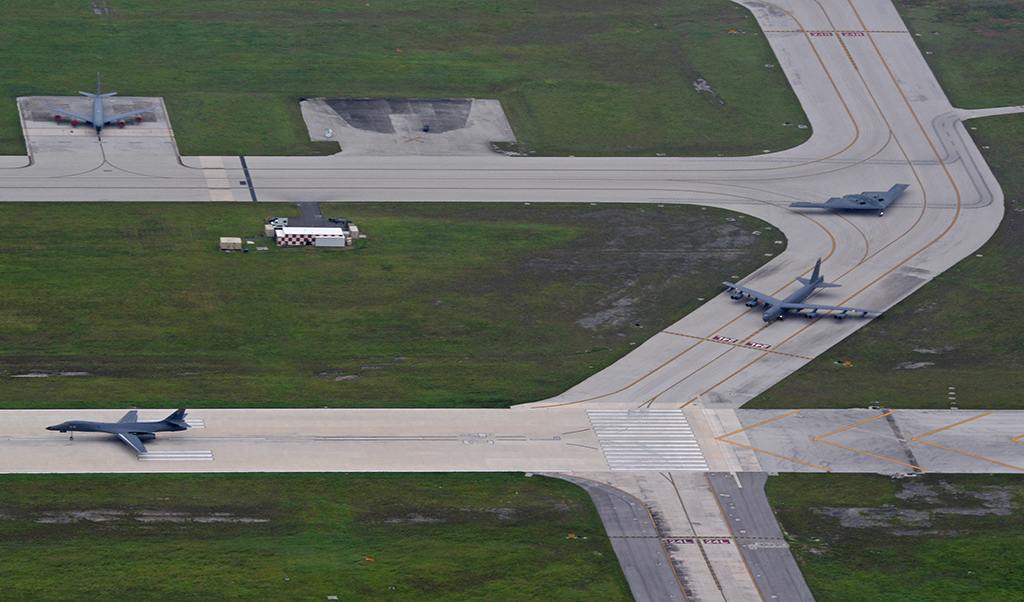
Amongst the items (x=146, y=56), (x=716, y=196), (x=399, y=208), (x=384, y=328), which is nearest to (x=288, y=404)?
(x=384, y=328)

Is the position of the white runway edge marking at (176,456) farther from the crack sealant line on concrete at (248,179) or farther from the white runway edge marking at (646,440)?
the crack sealant line on concrete at (248,179)

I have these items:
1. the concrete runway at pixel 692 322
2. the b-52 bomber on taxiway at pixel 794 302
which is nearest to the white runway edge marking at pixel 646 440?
the concrete runway at pixel 692 322

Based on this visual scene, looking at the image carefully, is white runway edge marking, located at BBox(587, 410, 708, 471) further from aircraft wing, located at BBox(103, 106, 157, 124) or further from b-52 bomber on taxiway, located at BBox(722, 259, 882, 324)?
aircraft wing, located at BBox(103, 106, 157, 124)

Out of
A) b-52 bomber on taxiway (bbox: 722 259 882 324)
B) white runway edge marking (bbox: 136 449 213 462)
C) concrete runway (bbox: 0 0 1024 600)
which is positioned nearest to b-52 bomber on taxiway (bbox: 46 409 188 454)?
white runway edge marking (bbox: 136 449 213 462)

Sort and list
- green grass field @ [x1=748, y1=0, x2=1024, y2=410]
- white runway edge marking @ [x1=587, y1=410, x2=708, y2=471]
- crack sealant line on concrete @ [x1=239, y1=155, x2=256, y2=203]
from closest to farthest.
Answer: white runway edge marking @ [x1=587, y1=410, x2=708, y2=471] → green grass field @ [x1=748, y1=0, x2=1024, y2=410] → crack sealant line on concrete @ [x1=239, y1=155, x2=256, y2=203]

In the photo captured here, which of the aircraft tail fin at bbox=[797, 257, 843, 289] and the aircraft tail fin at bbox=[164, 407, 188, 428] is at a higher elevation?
the aircraft tail fin at bbox=[164, 407, 188, 428]

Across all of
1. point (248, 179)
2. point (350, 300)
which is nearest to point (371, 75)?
point (248, 179)
